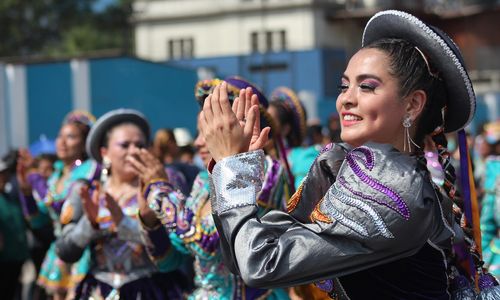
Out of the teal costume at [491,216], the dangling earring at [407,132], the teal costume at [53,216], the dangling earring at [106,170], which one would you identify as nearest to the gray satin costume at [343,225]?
the dangling earring at [407,132]

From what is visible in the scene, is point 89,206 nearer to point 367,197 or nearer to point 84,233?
point 84,233

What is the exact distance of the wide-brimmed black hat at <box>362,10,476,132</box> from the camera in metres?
2.59

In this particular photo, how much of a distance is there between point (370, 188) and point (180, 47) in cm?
5109

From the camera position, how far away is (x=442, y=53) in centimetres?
258

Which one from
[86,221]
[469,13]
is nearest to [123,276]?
[86,221]

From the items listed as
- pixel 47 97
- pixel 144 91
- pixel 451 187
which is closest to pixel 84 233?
pixel 451 187

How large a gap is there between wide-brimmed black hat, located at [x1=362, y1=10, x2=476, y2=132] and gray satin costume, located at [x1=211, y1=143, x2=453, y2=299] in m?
0.33

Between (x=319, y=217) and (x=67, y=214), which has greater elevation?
(x=319, y=217)

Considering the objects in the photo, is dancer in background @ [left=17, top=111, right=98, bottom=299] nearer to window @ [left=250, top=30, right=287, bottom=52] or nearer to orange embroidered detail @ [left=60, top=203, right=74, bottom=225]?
orange embroidered detail @ [left=60, top=203, right=74, bottom=225]

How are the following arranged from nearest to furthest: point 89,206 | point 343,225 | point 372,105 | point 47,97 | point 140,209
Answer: point 343,225 < point 372,105 < point 140,209 < point 89,206 < point 47,97

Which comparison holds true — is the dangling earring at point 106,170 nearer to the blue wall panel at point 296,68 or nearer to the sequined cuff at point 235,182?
the sequined cuff at point 235,182

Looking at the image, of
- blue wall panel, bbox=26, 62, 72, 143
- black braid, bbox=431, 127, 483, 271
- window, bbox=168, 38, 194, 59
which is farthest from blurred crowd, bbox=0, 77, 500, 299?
window, bbox=168, 38, 194, 59

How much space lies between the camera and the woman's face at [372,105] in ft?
8.18

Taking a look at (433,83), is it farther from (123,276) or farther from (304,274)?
(123,276)
